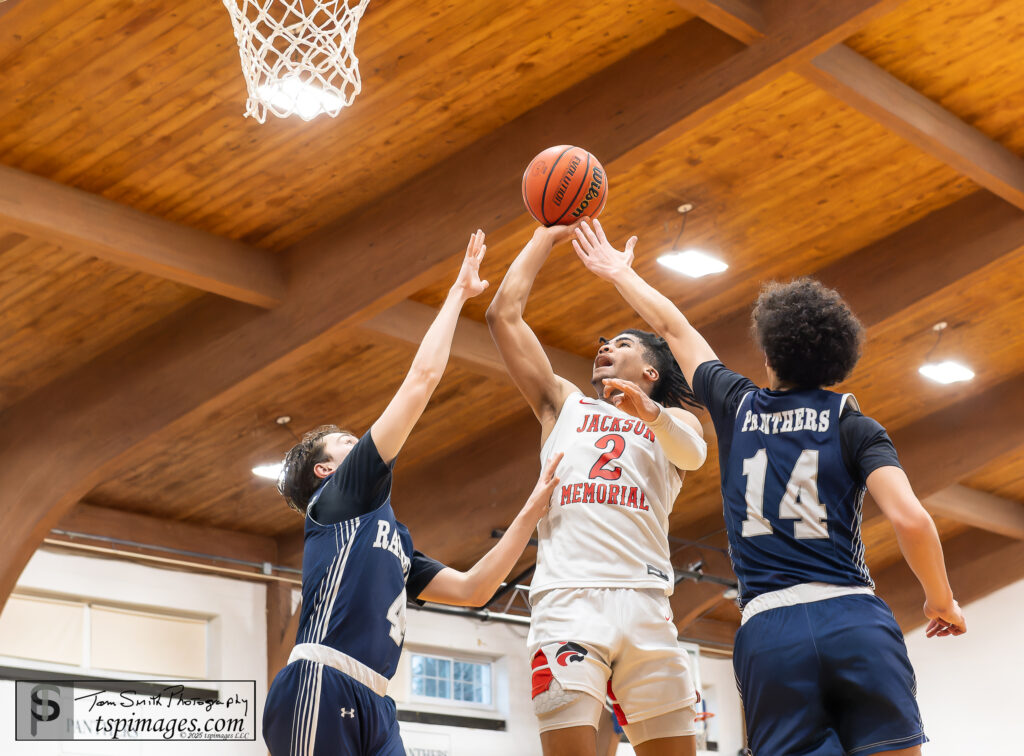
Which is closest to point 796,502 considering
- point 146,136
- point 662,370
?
point 662,370

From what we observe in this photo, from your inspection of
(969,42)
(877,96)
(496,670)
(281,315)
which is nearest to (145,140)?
(281,315)

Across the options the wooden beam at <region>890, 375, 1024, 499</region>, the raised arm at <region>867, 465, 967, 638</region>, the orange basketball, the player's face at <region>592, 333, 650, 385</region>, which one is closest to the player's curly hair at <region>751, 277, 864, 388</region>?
the raised arm at <region>867, 465, 967, 638</region>

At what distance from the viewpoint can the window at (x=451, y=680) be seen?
597 inches

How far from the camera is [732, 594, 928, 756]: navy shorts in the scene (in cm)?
324

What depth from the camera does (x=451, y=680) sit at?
1555 centimetres

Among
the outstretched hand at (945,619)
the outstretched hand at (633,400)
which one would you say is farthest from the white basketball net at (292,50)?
the outstretched hand at (945,619)

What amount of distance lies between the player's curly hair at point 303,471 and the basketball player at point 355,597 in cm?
4

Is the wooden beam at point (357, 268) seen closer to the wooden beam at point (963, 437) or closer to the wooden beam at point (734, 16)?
the wooden beam at point (734, 16)

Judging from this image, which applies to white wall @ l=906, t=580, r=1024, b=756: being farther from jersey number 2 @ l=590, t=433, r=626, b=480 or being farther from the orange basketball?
jersey number 2 @ l=590, t=433, r=626, b=480

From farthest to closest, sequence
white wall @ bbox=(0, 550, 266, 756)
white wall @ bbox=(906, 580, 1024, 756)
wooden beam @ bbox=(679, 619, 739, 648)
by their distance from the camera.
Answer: wooden beam @ bbox=(679, 619, 739, 648)
white wall @ bbox=(906, 580, 1024, 756)
white wall @ bbox=(0, 550, 266, 756)

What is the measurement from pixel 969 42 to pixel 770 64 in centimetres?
192

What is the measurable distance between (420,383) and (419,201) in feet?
17.1

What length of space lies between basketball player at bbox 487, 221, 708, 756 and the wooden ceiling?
10.6 feet

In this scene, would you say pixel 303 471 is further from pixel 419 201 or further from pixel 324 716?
pixel 419 201
